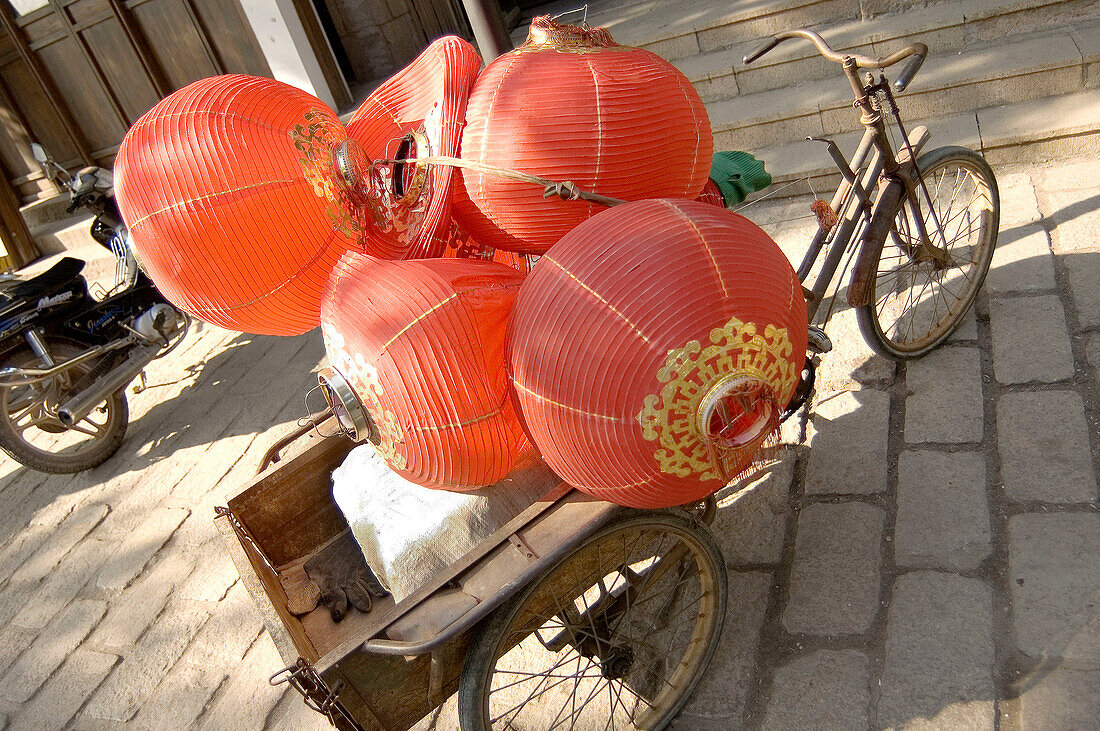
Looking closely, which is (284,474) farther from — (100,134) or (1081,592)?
(100,134)

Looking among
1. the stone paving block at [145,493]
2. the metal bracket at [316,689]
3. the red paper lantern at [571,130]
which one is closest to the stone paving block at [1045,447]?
the red paper lantern at [571,130]

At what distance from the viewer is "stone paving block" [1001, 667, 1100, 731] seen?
2.09m

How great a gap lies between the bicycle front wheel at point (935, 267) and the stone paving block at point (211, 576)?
3143 millimetres

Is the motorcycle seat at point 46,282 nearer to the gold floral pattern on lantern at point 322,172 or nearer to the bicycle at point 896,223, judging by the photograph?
the gold floral pattern on lantern at point 322,172

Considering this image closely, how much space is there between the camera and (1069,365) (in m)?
3.08

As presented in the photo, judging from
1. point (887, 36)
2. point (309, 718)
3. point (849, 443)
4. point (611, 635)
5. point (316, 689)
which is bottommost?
point (309, 718)

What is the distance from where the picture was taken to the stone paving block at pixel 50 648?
3.64 m

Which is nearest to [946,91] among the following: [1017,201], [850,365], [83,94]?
[1017,201]

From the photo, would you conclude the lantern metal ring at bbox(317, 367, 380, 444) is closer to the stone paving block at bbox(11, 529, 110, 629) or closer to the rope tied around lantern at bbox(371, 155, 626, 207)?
the rope tied around lantern at bbox(371, 155, 626, 207)

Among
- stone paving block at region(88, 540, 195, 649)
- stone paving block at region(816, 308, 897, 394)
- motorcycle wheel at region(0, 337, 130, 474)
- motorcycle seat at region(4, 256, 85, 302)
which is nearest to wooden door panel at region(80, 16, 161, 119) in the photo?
motorcycle seat at region(4, 256, 85, 302)

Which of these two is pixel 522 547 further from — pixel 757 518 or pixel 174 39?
pixel 174 39

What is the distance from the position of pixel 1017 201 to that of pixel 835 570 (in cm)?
253

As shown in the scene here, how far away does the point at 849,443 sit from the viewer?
316 cm

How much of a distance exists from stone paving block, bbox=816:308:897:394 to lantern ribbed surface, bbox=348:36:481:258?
199cm
